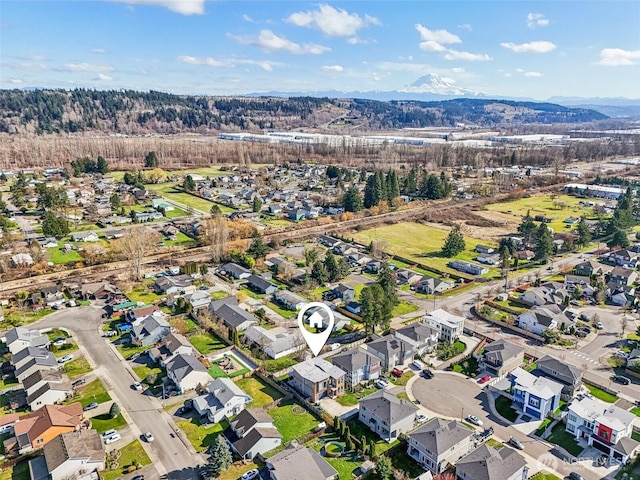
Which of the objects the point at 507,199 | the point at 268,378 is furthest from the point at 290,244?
the point at 507,199

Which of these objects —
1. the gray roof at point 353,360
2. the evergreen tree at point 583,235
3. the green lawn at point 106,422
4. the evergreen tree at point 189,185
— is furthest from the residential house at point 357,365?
the evergreen tree at point 189,185

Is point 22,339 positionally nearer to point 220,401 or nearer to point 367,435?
point 220,401

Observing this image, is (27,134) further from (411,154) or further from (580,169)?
(580,169)

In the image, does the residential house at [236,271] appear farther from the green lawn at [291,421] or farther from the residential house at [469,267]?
the residential house at [469,267]

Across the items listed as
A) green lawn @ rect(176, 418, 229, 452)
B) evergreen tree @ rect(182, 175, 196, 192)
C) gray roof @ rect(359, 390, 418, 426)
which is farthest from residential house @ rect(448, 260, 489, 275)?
evergreen tree @ rect(182, 175, 196, 192)

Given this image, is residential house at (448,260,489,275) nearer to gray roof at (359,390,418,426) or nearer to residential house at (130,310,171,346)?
gray roof at (359,390,418,426)
